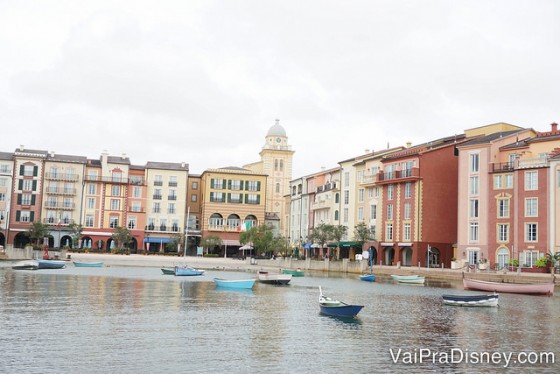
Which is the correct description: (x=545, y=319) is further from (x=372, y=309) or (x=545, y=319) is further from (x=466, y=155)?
(x=466, y=155)

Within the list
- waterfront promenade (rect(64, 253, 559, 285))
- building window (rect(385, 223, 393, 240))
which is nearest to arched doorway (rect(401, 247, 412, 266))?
building window (rect(385, 223, 393, 240))

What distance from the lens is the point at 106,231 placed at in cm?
10700

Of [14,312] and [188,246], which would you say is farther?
[188,246]

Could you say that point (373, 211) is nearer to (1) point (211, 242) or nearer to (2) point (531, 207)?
(2) point (531, 207)

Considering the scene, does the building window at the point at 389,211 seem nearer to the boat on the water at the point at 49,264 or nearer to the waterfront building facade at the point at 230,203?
the waterfront building facade at the point at 230,203

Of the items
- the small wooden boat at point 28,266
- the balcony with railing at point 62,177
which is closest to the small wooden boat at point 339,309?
the small wooden boat at point 28,266

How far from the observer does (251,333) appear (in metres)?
28.4

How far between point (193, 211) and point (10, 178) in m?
32.4

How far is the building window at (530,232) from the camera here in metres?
67.5

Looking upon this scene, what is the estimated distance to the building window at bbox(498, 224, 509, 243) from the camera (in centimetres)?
7056

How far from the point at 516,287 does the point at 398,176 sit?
3404 cm

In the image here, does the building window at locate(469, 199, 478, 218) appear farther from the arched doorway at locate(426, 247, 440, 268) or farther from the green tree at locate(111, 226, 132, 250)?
the green tree at locate(111, 226, 132, 250)

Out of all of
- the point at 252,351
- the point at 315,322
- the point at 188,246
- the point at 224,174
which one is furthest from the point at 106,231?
the point at 252,351

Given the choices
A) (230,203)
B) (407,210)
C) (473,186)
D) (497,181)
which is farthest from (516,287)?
(230,203)
